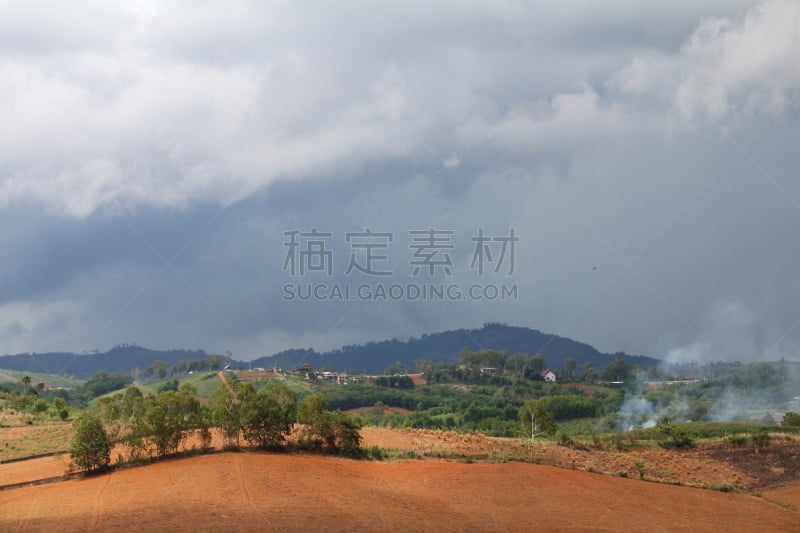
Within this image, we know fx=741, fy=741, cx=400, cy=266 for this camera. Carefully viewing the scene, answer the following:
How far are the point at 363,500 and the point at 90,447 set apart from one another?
16632mm

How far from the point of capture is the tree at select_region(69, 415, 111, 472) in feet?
140

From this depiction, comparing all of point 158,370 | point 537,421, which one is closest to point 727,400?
point 537,421

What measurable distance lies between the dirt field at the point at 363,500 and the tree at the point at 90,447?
1.25 meters

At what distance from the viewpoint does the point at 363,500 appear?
126 ft

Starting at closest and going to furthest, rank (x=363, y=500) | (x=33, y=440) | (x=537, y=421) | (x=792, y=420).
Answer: (x=363, y=500), (x=33, y=440), (x=537, y=421), (x=792, y=420)

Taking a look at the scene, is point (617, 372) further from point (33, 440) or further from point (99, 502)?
point (99, 502)

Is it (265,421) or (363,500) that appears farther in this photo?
(265,421)

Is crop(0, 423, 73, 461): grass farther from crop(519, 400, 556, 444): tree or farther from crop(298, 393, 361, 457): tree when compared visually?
crop(519, 400, 556, 444): tree

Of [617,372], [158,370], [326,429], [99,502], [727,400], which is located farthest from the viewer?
[158,370]

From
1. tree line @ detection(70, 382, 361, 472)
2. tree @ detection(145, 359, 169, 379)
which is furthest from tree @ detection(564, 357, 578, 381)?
tree line @ detection(70, 382, 361, 472)

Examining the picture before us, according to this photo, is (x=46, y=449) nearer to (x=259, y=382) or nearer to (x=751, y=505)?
(x=751, y=505)

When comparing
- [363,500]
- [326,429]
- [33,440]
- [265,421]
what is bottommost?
[363,500]

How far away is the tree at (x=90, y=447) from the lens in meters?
42.7

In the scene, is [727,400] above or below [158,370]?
below
